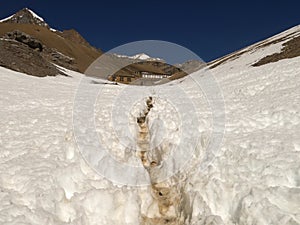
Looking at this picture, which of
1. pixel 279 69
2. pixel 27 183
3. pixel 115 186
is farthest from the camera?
pixel 279 69

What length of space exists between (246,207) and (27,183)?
18.6 ft

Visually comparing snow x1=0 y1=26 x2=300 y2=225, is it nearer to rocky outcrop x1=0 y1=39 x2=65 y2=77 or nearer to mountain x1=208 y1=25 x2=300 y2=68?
mountain x1=208 y1=25 x2=300 y2=68

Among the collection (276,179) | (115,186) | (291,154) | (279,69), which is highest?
(279,69)

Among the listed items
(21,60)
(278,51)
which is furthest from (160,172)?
(21,60)

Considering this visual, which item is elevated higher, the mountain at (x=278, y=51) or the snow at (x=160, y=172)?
the mountain at (x=278, y=51)

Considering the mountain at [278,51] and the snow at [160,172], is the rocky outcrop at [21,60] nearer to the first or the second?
the snow at [160,172]

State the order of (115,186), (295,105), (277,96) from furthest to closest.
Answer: (277,96)
(295,105)
(115,186)

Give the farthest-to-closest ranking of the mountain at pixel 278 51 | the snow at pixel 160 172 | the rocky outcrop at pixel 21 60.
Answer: the rocky outcrop at pixel 21 60
the mountain at pixel 278 51
the snow at pixel 160 172

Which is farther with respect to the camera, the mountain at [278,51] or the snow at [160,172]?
the mountain at [278,51]

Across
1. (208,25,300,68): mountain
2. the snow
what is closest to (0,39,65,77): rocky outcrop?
the snow

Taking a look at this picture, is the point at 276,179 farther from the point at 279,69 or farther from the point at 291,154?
the point at 279,69

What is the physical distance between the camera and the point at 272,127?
11.5 meters

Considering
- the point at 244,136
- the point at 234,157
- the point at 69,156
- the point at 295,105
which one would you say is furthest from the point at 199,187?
the point at 295,105

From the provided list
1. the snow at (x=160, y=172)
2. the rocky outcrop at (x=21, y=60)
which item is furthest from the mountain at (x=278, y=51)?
the rocky outcrop at (x=21, y=60)
